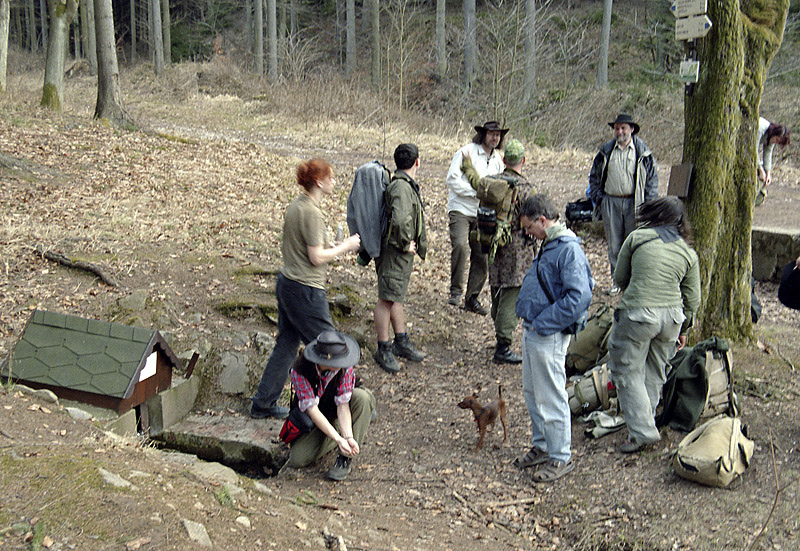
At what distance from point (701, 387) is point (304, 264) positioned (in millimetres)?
2925

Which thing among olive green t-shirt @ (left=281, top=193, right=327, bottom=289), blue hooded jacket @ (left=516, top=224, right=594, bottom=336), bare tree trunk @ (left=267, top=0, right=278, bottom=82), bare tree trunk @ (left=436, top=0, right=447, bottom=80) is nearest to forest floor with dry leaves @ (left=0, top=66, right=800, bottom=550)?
blue hooded jacket @ (left=516, top=224, right=594, bottom=336)

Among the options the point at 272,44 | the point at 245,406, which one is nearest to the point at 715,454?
the point at 245,406

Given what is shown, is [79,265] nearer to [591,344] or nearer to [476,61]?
[591,344]

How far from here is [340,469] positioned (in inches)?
180

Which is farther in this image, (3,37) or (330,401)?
(3,37)

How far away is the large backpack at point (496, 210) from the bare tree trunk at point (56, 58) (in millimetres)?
11967

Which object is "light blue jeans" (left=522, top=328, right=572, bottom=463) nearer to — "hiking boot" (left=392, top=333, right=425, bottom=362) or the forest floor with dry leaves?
the forest floor with dry leaves

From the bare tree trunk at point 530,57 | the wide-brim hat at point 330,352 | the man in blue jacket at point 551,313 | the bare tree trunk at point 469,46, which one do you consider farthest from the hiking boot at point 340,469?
the bare tree trunk at point 469,46

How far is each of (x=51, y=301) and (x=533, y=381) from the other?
444cm

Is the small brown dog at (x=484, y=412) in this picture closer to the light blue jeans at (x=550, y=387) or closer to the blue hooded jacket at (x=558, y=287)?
the light blue jeans at (x=550, y=387)

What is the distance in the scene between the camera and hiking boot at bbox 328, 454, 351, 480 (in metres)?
4.55

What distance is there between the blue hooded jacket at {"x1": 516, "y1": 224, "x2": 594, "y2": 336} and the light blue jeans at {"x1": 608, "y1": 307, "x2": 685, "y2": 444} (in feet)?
1.20

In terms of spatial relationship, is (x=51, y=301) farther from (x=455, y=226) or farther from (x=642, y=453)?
(x=642, y=453)

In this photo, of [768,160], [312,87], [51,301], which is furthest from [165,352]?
[312,87]
